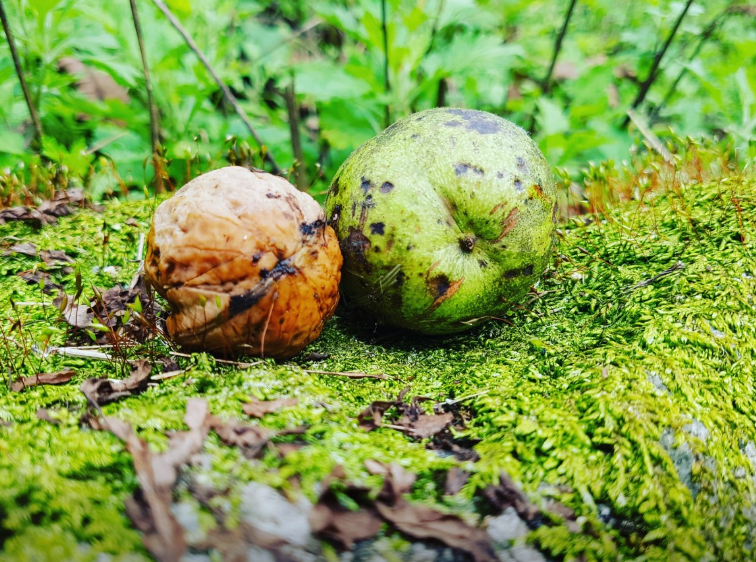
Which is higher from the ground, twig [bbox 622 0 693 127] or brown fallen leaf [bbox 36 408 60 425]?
twig [bbox 622 0 693 127]

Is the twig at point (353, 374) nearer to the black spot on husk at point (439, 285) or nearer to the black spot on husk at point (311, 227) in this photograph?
the black spot on husk at point (439, 285)

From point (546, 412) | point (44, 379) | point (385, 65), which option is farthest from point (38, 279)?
point (385, 65)

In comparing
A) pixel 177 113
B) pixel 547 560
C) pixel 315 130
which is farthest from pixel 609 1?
pixel 547 560

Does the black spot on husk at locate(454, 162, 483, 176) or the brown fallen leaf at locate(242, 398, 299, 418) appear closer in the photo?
the brown fallen leaf at locate(242, 398, 299, 418)

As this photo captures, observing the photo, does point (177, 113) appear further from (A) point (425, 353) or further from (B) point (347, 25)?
(A) point (425, 353)

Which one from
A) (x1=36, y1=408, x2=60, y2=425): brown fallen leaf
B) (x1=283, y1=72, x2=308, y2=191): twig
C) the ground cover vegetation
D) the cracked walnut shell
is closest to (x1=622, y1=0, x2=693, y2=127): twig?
the ground cover vegetation

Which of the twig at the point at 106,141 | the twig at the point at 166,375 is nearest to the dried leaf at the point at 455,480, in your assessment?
the twig at the point at 166,375

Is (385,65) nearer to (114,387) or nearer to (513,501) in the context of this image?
(114,387)

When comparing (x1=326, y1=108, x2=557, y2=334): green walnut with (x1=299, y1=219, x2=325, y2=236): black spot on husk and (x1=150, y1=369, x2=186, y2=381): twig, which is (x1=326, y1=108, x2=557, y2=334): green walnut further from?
(x1=150, y1=369, x2=186, y2=381): twig
